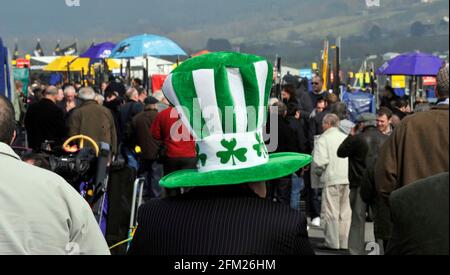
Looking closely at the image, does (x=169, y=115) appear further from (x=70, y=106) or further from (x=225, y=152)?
(x=225, y=152)

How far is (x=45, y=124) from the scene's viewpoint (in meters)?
11.2

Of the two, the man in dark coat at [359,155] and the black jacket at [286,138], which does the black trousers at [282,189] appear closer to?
the black jacket at [286,138]

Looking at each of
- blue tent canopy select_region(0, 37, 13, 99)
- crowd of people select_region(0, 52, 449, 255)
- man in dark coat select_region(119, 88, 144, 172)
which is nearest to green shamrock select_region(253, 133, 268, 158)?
crowd of people select_region(0, 52, 449, 255)

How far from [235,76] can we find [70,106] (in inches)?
396

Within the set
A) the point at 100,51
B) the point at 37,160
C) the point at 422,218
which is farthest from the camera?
the point at 100,51

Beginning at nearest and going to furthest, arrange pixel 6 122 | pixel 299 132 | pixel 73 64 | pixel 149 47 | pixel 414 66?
pixel 6 122, pixel 299 132, pixel 149 47, pixel 414 66, pixel 73 64

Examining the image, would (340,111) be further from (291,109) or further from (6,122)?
(6,122)

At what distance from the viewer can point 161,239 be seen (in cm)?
302

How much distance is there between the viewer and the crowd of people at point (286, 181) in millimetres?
2873

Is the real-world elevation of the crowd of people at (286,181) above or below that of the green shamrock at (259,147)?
below

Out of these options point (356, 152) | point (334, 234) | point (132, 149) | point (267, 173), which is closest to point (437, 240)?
point (267, 173)

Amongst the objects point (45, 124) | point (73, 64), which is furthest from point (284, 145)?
point (73, 64)

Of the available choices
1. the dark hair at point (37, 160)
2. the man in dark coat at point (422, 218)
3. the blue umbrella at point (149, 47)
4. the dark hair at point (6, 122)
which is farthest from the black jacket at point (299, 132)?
the man in dark coat at point (422, 218)

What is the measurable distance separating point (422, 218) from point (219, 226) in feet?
3.09
